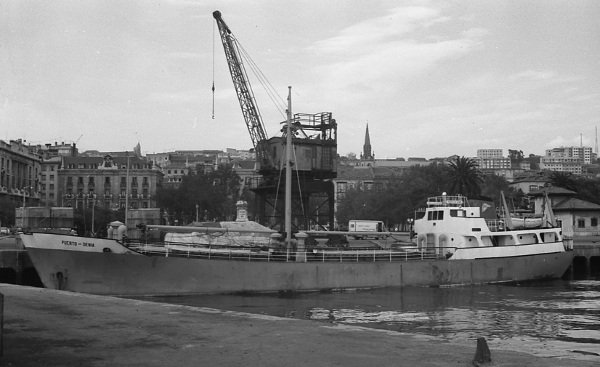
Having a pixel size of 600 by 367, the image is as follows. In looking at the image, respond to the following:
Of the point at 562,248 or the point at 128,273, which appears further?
the point at 562,248

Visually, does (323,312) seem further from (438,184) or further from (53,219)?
(438,184)

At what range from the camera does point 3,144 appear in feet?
294

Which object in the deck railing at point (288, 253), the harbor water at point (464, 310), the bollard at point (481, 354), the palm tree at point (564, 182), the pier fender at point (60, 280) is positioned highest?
the palm tree at point (564, 182)

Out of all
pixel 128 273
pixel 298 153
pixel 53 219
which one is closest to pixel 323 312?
pixel 128 273

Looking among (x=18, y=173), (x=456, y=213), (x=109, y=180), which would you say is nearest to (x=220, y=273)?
(x=456, y=213)

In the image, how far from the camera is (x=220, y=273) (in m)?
31.1

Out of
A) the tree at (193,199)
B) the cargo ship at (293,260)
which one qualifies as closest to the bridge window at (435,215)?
the cargo ship at (293,260)

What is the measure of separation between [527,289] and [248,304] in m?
17.0

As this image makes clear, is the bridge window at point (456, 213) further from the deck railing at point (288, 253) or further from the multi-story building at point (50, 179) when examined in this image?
the multi-story building at point (50, 179)

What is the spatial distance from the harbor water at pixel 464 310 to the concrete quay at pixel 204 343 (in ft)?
9.94

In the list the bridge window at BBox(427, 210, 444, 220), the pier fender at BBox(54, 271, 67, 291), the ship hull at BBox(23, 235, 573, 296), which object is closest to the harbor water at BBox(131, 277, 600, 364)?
the ship hull at BBox(23, 235, 573, 296)

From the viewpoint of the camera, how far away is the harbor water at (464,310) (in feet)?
65.2

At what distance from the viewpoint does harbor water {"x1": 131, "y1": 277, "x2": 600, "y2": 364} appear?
19859 millimetres

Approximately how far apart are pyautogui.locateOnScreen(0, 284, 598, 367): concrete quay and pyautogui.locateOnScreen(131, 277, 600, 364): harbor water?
303 cm
